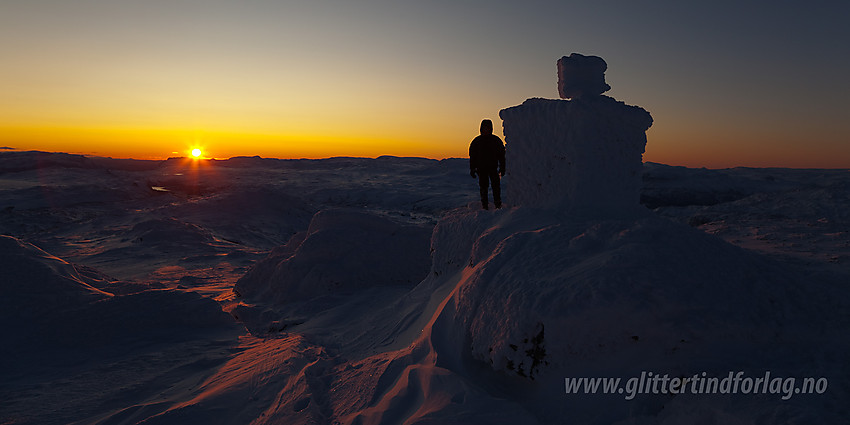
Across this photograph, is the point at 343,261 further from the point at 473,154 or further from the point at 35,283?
the point at 35,283

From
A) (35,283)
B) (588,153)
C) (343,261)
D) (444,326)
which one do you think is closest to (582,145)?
(588,153)

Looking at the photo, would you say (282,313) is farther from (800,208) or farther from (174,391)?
(800,208)

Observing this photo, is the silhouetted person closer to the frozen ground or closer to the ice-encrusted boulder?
the frozen ground

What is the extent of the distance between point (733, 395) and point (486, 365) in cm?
150

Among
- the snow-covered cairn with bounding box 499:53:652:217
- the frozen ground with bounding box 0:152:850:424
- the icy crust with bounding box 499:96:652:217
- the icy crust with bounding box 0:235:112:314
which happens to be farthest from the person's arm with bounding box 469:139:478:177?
the icy crust with bounding box 0:235:112:314

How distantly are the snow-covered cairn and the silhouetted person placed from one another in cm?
37

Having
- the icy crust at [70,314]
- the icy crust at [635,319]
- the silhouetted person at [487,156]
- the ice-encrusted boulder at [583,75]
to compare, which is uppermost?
the ice-encrusted boulder at [583,75]

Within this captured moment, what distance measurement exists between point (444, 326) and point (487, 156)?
3905mm

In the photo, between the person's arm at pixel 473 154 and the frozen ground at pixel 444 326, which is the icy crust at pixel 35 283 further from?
the person's arm at pixel 473 154

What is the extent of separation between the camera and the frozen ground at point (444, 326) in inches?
107

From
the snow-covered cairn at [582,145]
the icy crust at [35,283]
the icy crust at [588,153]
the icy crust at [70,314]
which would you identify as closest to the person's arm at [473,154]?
the snow-covered cairn at [582,145]

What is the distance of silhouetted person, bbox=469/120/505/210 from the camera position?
6.99 metres

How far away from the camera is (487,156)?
7.08m

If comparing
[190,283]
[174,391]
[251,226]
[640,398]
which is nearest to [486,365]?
[640,398]
